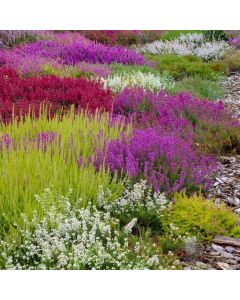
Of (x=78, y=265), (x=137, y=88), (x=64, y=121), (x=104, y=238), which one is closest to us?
(x=78, y=265)

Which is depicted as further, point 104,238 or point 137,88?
point 137,88

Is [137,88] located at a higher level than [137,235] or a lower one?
higher

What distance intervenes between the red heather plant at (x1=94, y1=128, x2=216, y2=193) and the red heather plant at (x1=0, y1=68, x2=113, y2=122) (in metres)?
1.42

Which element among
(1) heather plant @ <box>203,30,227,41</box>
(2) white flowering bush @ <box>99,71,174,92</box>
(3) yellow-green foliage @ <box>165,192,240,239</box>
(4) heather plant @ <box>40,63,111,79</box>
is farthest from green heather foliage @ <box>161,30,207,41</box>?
(3) yellow-green foliage @ <box>165,192,240,239</box>

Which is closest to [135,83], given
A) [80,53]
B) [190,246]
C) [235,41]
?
[80,53]

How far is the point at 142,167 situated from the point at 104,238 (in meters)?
1.03

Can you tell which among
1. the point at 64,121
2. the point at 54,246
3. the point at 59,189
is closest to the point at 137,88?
the point at 64,121

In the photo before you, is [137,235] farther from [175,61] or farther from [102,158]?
[175,61]

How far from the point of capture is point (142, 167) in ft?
→ 15.2

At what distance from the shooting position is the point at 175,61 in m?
11.3

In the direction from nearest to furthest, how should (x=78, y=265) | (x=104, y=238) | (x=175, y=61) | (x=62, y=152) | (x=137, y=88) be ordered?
(x=78, y=265), (x=104, y=238), (x=62, y=152), (x=137, y=88), (x=175, y=61)

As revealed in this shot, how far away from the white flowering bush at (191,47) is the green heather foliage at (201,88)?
2.85 m

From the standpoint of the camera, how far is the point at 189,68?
1056 cm

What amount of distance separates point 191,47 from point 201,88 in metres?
4.47
